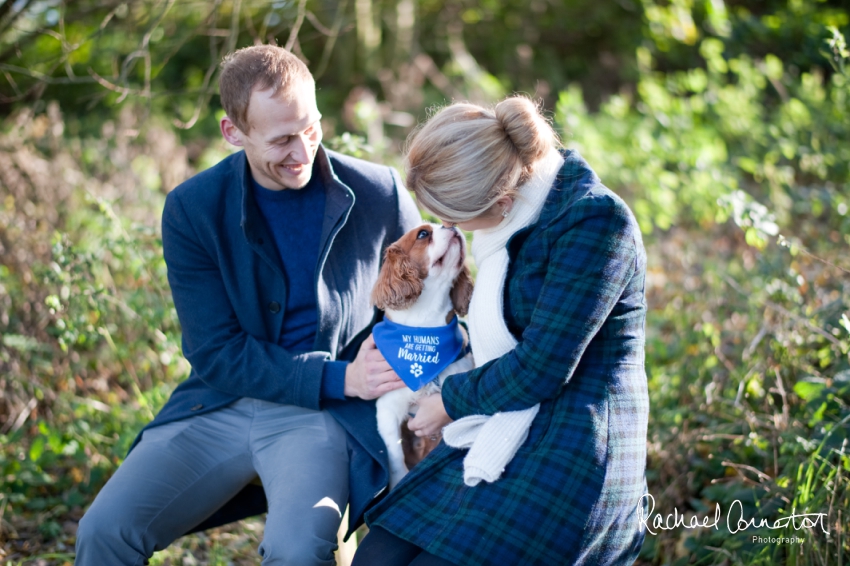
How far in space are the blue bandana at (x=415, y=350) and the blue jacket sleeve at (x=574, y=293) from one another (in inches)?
23.3

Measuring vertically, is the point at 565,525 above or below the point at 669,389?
above

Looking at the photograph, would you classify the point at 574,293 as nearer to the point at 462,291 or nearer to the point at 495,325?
the point at 495,325

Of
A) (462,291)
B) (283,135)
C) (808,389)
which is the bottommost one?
(808,389)

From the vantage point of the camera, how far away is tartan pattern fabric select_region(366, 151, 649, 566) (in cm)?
236

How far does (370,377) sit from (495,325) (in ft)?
2.22

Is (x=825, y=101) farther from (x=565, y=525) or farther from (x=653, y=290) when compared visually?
(x=565, y=525)

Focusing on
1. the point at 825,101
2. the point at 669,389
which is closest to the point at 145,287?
the point at 669,389

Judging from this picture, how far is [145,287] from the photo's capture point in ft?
15.5

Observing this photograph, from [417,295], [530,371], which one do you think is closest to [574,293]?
[530,371]

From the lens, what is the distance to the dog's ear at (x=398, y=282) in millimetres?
2975

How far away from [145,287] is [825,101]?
6754 millimetres

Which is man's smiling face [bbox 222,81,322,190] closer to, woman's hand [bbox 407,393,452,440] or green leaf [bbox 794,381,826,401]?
woman's hand [bbox 407,393,452,440]

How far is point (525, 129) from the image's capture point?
2.57 m
